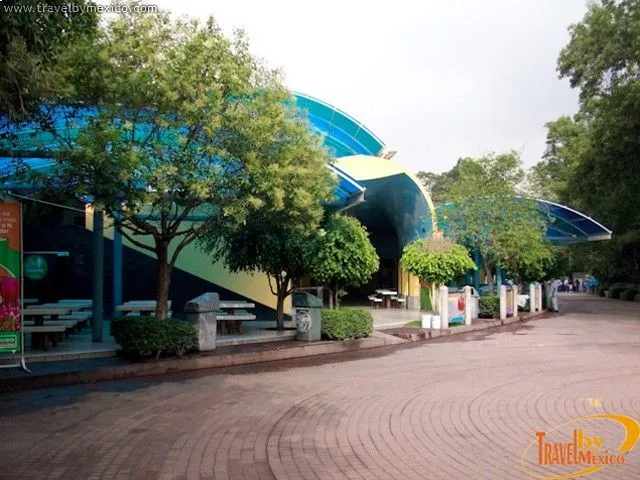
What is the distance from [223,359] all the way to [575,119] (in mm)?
45505

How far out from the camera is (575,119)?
51.1 m

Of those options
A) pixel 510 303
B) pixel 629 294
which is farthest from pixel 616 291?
pixel 510 303

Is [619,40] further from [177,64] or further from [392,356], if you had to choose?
[177,64]

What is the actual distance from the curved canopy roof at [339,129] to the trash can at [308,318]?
34.3 ft

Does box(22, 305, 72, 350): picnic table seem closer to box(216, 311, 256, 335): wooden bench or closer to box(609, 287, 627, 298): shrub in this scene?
box(216, 311, 256, 335): wooden bench

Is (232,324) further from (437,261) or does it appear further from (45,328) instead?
(437,261)

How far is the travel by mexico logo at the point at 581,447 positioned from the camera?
19.1ft

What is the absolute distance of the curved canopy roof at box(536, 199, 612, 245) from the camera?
30.9m

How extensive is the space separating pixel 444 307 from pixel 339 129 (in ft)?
35.7

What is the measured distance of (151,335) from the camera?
12.2m

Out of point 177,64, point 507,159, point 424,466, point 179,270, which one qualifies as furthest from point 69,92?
point 507,159

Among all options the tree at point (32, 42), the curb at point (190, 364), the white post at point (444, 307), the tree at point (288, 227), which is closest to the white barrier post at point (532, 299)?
the white post at point (444, 307)

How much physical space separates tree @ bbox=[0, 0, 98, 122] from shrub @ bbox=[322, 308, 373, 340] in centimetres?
919

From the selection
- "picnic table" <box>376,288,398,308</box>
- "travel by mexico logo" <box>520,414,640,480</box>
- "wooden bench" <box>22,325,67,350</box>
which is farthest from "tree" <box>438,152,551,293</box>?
"travel by mexico logo" <box>520,414,640,480</box>
